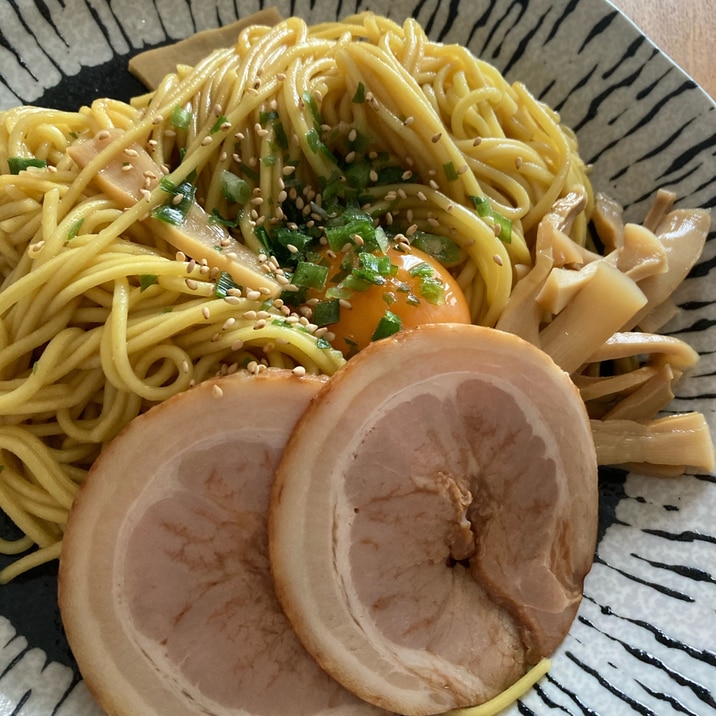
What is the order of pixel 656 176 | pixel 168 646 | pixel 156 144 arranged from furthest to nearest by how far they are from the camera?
pixel 656 176, pixel 156 144, pixel 168 646

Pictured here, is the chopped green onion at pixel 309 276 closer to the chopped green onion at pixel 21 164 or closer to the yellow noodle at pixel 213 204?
the yellow noodle at pixel 213 204

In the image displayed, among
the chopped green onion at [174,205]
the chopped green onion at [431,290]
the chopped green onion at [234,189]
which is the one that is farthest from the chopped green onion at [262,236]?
the chopped green onion at [431,290]

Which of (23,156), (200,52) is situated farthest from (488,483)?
(200,52)

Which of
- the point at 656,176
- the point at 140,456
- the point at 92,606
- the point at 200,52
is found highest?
the point at 656,176

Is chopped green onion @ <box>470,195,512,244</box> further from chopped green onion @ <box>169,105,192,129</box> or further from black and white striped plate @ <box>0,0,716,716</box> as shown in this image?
chopped green onion @ <box>169,105,192,129</box>

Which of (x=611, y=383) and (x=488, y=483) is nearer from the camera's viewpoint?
(x=488, y=483)

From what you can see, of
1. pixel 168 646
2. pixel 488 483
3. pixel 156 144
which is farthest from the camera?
pixel 156 144

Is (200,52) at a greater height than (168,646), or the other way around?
(200,52)

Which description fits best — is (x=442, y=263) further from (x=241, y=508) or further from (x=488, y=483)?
(x=241, y=508)

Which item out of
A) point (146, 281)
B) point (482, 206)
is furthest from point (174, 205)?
point (482, 206)
